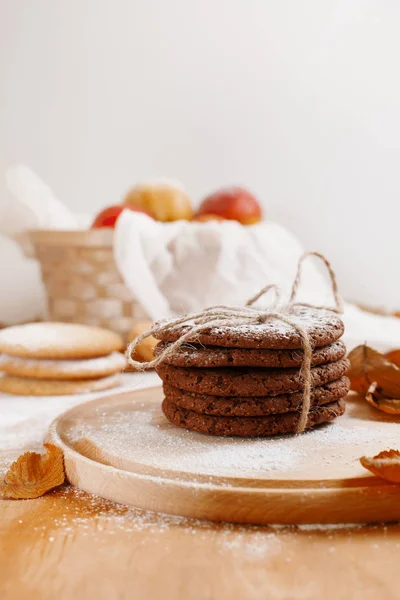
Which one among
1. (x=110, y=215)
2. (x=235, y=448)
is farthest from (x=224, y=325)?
(x=110, y=215)

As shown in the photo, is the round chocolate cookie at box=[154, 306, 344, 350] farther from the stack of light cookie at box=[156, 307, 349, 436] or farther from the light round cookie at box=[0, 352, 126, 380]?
the light round cookie at box=[0, 352, 126, 380]

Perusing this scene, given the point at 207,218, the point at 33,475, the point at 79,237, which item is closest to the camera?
the point at 33,475

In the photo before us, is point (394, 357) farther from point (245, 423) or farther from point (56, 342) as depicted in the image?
point (56, 342)

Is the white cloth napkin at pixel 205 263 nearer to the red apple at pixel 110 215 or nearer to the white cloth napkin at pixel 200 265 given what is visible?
the white cloth napkin at pixel 200 265

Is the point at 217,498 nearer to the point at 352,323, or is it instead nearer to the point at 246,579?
the point at 246,579

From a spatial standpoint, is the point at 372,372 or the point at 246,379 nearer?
the point at 246,379

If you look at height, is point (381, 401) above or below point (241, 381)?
below

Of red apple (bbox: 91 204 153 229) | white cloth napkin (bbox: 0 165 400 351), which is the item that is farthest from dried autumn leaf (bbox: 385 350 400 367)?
red apple (bbox: 91 204 153 229)
